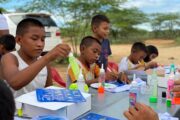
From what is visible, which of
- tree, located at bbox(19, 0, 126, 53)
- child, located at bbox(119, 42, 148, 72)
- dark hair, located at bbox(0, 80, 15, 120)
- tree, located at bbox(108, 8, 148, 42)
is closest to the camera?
dark hair, located at bbox(0, 80, 15, 120)

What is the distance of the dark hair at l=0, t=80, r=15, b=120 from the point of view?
802 mm

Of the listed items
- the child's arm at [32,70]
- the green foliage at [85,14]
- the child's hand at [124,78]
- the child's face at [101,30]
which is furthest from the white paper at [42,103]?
the green foliage at [85,14]

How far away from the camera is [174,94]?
78.4 inches

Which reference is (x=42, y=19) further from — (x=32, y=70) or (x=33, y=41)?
(x=32, y=70)

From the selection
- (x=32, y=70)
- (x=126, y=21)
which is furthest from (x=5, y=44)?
(x=126, y=21)

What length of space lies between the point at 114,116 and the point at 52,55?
0.51 m

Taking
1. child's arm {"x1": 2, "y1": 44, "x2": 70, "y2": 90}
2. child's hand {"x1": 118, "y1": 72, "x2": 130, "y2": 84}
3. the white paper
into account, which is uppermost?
child's arm {"x1": 2, "y1": 44, "x2": 70, "y2": 90}

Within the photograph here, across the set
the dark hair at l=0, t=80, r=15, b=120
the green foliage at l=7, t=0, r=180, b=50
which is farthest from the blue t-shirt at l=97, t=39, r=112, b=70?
the green foliage at l=7, t=0, r=180, b=50

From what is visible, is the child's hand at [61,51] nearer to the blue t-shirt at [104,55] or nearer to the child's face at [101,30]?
the blue t-shirt at [104,55]

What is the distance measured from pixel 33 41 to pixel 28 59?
0.49 feet

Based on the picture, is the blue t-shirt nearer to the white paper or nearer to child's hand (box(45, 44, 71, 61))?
child's hand (box(45, 44, 71, 61))

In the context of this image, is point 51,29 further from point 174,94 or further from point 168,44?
point 168,44

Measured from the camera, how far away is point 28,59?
6.88 feet

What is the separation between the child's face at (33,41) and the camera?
6.62ft
